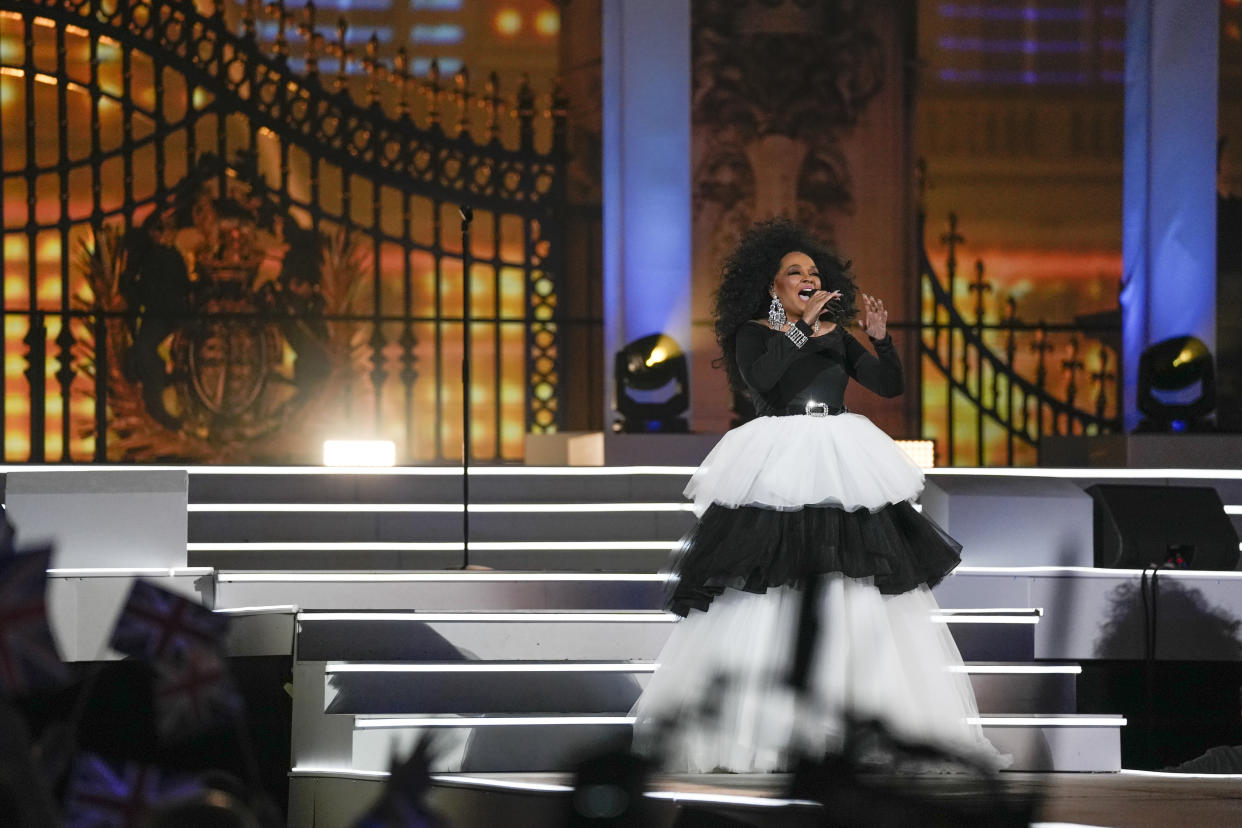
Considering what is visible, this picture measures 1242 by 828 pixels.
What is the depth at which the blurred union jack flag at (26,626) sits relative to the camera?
70 centimetres

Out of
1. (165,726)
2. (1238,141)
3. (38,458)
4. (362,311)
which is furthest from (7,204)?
(165,726)

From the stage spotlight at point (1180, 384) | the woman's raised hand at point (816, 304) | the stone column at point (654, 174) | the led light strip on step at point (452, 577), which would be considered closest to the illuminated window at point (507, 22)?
the stone column at point (654, 174)

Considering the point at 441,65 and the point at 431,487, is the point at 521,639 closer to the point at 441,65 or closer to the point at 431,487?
the point at 431,487

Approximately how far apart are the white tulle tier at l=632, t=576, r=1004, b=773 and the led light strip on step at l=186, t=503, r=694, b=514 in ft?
9.42

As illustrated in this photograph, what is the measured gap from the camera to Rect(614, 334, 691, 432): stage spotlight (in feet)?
25.5

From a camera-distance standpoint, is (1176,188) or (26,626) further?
(1176,188)

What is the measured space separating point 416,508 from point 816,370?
3206mm

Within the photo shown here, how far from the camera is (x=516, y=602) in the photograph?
508 centimetres

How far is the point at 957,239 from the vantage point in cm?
906

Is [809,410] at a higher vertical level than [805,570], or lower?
higher

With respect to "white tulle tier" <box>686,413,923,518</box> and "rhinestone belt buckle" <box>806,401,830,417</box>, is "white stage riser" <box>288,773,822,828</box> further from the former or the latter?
"rhinestone belt buckle" <box>806,401,830,417</box>

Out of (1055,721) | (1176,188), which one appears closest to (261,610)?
(1055,721)

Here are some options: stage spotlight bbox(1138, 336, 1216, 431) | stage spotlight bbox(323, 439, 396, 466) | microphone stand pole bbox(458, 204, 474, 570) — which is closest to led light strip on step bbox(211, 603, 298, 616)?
microphone stand pole bbox(458, 204, 474, 570)

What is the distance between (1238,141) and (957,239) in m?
3.78
